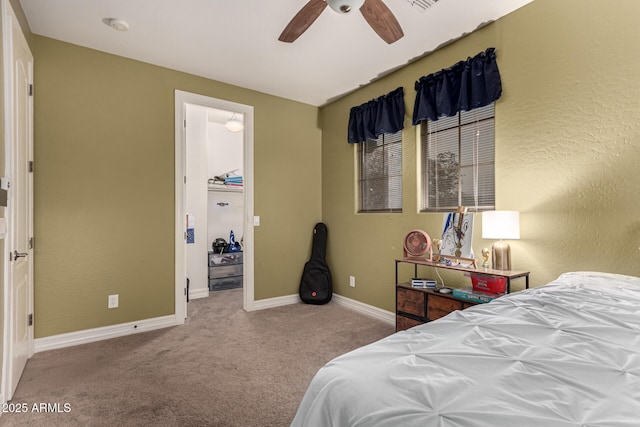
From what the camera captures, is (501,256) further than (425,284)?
No

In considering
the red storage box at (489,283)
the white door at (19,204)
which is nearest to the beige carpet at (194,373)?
the white door at (19,204)

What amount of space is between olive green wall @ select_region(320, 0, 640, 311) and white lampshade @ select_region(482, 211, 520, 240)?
0.20 metres

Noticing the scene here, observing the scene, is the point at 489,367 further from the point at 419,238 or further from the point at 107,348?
the point at 107,348

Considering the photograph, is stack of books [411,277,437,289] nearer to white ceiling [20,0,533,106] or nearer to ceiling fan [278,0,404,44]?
ceiling fan [278,0,404,44]

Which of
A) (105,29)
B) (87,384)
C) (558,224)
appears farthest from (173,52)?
(558,224)

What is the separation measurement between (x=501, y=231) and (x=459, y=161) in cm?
89

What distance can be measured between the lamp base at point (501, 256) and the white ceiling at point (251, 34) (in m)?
1.76

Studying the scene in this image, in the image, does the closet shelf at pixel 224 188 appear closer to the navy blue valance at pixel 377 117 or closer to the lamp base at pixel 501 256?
the navy blue valance at pixel 377 117

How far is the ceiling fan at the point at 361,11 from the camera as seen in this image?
5.72 feet

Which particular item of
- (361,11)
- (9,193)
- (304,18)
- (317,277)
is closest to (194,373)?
(9,193)

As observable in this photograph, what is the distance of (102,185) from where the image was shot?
295 centimetres

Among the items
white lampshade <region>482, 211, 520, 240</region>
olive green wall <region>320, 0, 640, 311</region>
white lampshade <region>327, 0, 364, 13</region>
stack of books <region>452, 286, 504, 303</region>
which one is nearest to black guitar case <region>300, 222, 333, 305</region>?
olive green wall <region>320, 0, 640, 311</region>

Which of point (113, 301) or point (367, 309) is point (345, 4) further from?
point (113, 301)

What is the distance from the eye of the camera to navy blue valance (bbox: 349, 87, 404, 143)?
3318 millimetres
